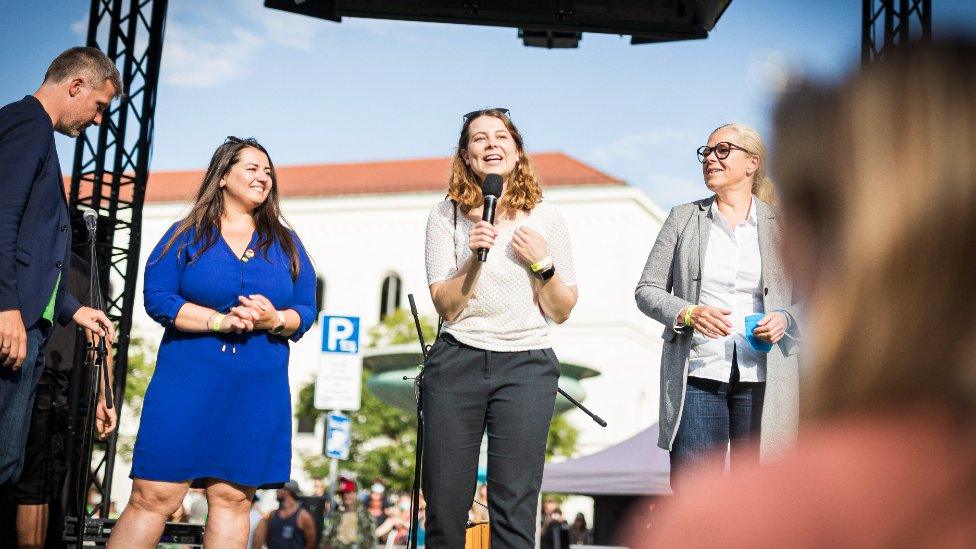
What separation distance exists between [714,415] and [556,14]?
219 inches

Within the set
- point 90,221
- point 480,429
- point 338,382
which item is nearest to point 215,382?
point 480,429

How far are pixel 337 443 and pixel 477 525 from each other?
896 cm

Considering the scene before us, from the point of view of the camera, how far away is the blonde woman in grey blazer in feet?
14.2

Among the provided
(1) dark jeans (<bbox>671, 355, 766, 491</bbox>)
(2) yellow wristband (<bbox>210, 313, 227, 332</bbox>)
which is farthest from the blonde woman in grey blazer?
(2) yellow wristband (<bbox>210, 313, 227, 332</bbox>)

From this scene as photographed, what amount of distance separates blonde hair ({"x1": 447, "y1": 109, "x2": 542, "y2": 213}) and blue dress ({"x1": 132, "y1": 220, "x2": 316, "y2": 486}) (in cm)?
97

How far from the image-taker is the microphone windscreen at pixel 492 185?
3.93 meters

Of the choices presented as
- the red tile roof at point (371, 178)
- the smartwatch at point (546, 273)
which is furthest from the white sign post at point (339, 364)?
the red tile roof at point (371, 178)

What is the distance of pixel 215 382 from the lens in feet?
14.5

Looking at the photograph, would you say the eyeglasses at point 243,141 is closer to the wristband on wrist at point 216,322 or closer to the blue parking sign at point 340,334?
the wristband on wrist at point 216,322

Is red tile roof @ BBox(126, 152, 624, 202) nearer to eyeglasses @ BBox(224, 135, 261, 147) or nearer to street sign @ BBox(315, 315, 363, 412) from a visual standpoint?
street sign @ BBox(315, 315, 363, 412)

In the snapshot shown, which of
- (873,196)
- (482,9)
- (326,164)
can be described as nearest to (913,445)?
(873,196)

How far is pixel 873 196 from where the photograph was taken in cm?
75

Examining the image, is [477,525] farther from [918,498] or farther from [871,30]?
[918,498]

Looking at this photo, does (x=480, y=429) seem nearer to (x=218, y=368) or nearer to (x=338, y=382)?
(x=218, y=368)
